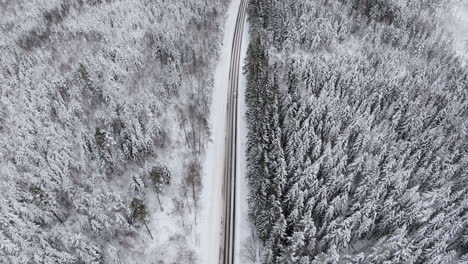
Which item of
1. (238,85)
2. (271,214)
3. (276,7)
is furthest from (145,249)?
(276,7)

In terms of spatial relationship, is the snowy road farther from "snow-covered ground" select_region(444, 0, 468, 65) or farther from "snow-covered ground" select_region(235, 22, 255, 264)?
"snow-covered ground" select_region(444, 0, 468, 65)

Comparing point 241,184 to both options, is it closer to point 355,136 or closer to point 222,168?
point 222,168

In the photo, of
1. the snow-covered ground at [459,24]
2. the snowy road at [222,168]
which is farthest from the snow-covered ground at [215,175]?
the snow-covered ground at [459,24]

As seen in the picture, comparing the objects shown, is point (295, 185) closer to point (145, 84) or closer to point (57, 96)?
point (145, 84)

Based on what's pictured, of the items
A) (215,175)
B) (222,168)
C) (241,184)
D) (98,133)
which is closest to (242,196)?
(241,184)

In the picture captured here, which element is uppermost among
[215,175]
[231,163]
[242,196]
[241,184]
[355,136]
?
[355,136]

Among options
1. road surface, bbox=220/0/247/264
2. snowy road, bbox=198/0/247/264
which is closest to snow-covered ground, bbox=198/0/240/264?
snowy road, bbox=198/0/247/264
